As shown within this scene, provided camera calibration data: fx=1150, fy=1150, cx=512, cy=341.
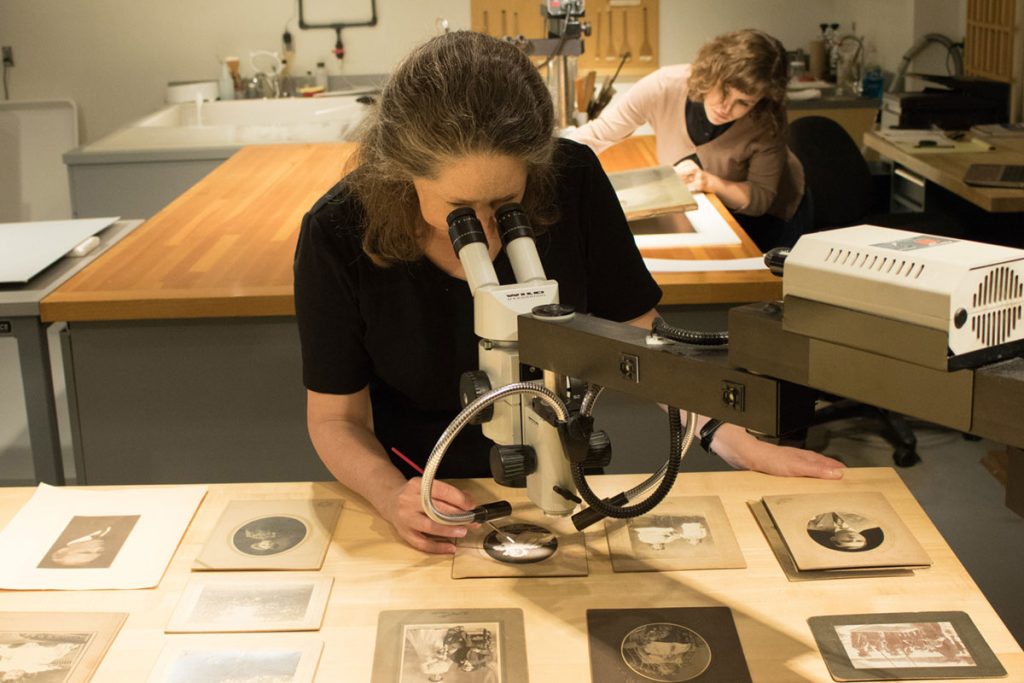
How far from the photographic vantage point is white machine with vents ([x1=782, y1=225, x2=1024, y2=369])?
2.30 feet

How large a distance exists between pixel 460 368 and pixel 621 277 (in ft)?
0.87

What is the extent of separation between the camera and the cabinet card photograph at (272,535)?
1333 millimetres

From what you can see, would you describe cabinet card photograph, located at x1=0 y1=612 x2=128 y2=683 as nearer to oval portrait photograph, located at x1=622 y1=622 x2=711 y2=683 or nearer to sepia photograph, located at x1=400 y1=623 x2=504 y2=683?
sepia photograph, located at x1=400 y1=623 x2=504 y2=683

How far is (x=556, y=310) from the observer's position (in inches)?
39.5

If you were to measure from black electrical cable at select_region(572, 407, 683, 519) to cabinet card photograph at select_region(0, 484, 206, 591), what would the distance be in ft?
1.74

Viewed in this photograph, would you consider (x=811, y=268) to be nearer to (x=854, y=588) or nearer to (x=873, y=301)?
(x=873, y=301)

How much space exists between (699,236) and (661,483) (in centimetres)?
161

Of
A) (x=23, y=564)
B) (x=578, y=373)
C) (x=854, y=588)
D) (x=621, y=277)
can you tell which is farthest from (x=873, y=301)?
(x=23, y=564)

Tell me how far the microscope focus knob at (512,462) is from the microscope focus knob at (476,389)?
35 mm

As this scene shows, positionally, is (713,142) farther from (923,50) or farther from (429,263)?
(923,50)

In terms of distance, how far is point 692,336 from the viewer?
2.90ft

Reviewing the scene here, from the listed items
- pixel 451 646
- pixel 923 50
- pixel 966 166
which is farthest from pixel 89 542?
pixel 923 50

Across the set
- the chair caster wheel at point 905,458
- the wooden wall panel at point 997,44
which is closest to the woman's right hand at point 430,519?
the chair caster wheel at point 905,458

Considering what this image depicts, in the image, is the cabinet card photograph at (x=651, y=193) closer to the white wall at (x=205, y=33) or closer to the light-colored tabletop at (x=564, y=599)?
the light-colored tabletop at (x=564, y=599)
